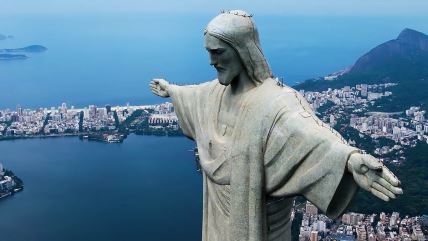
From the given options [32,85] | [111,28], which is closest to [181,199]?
[32,85]

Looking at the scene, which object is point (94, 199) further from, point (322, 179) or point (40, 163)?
point (322, 179)

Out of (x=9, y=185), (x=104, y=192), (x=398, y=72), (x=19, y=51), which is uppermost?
(x=19, y=51)

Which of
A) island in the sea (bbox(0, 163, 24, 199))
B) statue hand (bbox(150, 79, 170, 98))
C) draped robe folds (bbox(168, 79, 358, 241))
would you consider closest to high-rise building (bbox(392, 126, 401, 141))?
island in the sea (bbox(0, 163, 24, 199))

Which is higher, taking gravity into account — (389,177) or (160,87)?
(160,87)

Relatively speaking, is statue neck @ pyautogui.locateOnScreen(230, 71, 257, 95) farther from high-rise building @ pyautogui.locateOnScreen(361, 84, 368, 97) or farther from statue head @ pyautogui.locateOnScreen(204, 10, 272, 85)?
high-rise building @ pyautogui.locateOnScreen(361, 84, 368, 97)

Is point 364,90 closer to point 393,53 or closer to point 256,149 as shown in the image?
point 393,53

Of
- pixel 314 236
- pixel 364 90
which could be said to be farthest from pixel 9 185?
pixel 364 90
